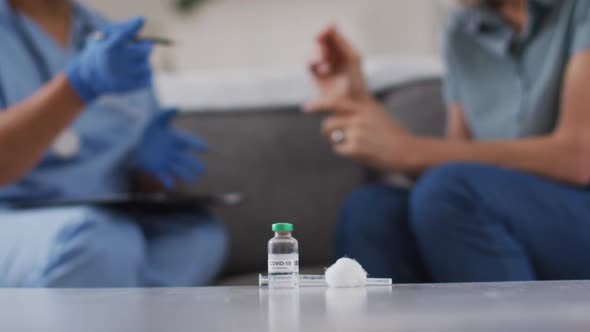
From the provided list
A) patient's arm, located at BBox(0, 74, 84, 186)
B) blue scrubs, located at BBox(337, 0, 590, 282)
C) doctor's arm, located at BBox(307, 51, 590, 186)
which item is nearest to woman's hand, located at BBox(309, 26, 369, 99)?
doctor's arm, located at BBox(307, 51, 590, 186)

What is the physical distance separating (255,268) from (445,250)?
0.57 meters

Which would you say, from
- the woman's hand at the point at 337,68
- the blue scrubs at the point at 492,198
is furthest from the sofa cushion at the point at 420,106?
the woman's hand at the point at 337,68

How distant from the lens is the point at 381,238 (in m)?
1.00

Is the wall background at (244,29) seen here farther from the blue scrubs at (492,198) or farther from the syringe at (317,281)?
the syringe at (317,281)

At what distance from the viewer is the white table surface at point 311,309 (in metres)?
0.33

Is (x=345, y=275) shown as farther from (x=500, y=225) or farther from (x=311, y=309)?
(x=500, y=225)

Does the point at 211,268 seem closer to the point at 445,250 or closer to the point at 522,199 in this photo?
the point at 445,250

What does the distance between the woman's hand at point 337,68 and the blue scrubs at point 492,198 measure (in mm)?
193

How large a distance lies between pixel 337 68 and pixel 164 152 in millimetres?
372

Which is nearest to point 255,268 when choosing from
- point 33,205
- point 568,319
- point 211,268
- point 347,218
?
point 211,268

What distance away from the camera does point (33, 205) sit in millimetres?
999

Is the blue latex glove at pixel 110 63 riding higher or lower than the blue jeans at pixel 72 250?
higher

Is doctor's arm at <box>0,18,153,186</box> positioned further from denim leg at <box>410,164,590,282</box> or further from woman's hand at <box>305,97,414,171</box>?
denim leg at <box>410,164,590,282</box>

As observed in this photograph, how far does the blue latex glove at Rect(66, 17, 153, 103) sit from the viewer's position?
99 centimetres
